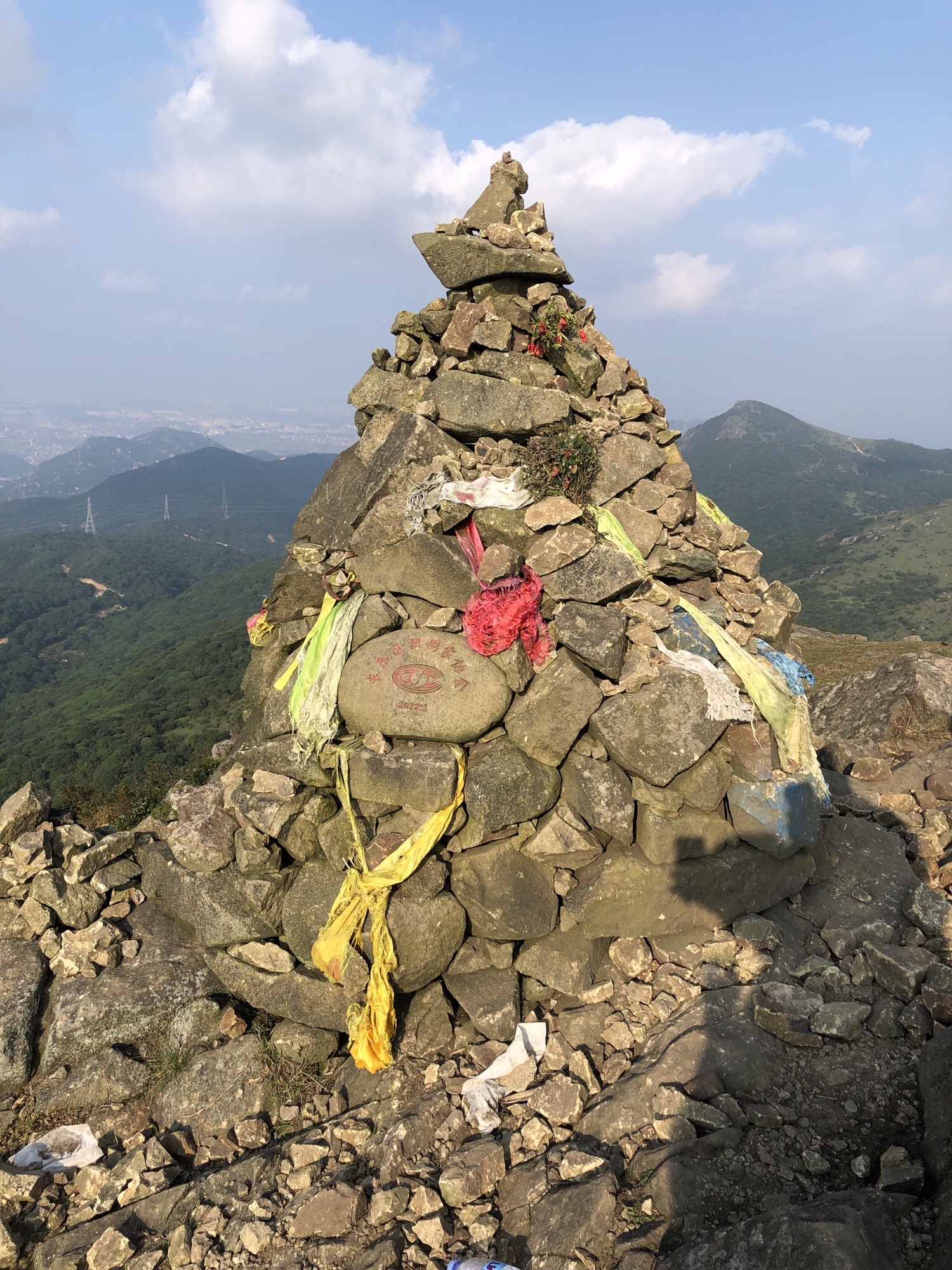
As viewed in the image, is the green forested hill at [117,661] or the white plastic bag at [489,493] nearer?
the white plastic bag at [489,493]

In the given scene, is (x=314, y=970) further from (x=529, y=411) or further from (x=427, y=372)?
(x=427, y=372)

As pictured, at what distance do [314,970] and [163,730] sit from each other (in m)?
51.6

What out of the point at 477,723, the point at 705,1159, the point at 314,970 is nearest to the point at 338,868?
the point at 314,970

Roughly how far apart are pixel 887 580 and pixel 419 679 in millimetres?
111233

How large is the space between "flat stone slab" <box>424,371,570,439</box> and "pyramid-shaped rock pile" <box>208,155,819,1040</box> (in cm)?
3

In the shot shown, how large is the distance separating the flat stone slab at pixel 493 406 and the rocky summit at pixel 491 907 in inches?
2.3

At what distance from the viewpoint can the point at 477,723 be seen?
26.9ft

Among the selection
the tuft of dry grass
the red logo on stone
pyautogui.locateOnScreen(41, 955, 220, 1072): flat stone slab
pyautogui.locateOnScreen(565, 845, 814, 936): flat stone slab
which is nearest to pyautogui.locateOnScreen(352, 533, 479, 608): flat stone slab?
the red logo on stone

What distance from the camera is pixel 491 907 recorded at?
782 centimetres

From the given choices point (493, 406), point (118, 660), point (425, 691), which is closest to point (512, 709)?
point (425, 691)

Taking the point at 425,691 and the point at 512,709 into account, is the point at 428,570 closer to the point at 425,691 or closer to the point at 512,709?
the point at 425,691

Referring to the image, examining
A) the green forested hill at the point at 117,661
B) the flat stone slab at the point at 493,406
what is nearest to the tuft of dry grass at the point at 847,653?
the flat stone slab at the point at 493,406

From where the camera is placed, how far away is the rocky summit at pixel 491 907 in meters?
5.84

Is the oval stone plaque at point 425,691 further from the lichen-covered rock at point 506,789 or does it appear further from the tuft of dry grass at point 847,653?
the tuft of dry grass at point 847,653
